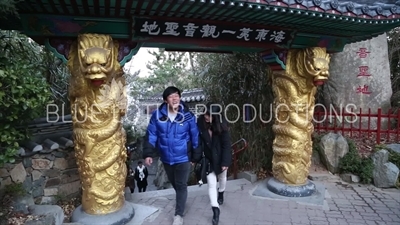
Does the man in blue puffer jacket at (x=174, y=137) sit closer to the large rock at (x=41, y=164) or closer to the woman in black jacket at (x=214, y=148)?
the woman in black jacket at (x=214, y=148)

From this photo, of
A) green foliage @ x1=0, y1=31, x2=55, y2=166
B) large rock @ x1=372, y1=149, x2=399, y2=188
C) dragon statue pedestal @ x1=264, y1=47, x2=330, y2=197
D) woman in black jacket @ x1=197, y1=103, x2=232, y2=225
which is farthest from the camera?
large rock @ x1=372, y1=149, x2=399, y2=188

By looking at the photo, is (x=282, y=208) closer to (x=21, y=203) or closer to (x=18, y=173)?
(x=21, y=203)

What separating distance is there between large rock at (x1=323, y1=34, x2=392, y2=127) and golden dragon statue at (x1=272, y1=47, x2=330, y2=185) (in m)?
2.63

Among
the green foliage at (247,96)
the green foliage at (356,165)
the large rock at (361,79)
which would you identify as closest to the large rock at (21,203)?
the green foliage at (247,96)

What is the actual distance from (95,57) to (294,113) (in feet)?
10.4

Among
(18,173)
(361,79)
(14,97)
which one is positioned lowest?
(18,173)

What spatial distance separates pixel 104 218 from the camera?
3791 mm

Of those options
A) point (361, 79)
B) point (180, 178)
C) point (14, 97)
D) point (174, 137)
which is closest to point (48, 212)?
point (14, 97)

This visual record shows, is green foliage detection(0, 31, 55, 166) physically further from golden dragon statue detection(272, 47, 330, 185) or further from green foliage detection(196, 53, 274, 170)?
Answer: green foliage detection(196, 53, 274, 170)

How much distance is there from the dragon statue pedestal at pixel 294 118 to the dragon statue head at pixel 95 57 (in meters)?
2.63

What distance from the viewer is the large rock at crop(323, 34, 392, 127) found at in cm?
718

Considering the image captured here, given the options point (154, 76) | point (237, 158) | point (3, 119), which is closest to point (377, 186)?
point (237, 158)

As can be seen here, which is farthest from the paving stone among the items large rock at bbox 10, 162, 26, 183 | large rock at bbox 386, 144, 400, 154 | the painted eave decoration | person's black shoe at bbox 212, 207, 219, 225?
the painted eave decoration

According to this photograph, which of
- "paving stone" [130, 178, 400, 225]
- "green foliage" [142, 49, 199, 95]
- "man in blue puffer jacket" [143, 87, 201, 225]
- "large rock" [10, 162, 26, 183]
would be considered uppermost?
"green foliage" [142, 49, 199, 95]
